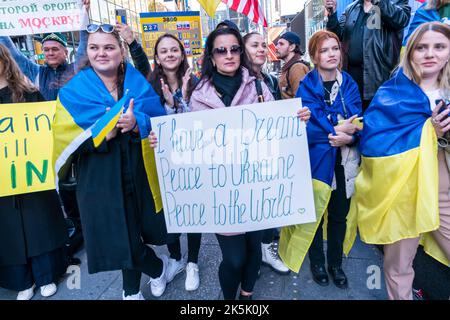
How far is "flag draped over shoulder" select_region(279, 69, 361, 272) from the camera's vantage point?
2.32 metres

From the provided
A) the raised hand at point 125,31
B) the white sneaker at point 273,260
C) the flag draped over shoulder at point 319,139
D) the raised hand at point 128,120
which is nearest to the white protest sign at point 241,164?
the raised hand at point 128,120

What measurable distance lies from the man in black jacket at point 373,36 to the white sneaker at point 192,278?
242 cm

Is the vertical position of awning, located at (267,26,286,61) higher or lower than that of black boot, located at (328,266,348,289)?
higher

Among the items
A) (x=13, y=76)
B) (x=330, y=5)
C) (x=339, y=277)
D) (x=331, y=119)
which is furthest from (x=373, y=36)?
(x=13, y=76)

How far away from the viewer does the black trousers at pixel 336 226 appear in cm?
249

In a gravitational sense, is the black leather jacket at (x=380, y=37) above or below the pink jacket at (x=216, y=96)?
Answer: above

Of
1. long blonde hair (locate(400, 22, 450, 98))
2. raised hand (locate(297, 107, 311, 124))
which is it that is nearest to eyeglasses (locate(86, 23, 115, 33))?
raised hand (locate(297, 107, 311, 124))

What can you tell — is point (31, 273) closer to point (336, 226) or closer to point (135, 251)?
point (135, 251)

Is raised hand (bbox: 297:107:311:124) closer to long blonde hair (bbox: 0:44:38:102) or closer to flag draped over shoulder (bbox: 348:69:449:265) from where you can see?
flag draped over shoulder (bbox: 348:69:449:265)

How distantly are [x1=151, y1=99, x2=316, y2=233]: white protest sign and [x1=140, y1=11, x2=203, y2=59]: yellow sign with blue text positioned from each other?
390cm

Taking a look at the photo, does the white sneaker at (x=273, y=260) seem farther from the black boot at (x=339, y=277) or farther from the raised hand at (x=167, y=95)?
the raised hand at (x=167, y=95)

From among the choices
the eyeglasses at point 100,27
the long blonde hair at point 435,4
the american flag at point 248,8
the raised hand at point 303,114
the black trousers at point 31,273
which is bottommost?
the black trousers at point 31,273

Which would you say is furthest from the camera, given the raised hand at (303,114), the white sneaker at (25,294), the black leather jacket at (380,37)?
the black leather jacket at (380,37)
